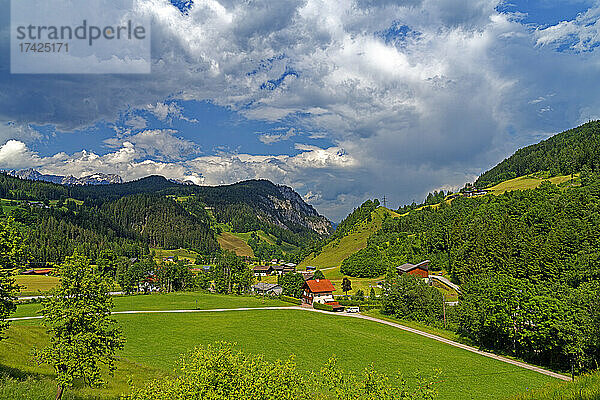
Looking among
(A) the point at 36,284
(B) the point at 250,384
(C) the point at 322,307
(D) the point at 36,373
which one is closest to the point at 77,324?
(D) the point at 36,373

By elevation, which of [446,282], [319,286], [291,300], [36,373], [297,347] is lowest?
[291,300]

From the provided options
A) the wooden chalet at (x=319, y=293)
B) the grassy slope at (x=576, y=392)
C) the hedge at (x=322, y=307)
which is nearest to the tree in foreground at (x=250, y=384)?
the grassy slope at (x=576, y=392)

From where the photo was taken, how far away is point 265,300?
372ft

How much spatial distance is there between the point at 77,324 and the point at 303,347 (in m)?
41.6

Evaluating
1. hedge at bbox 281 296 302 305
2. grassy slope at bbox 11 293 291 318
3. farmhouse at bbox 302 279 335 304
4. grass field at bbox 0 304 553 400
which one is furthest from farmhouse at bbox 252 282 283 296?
grass field at bbox 0 304 553 400

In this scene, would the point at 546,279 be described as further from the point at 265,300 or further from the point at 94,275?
the point at 94,275

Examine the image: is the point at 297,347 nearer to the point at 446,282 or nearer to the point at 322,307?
the point at 322,307

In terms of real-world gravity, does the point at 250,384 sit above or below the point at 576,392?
above

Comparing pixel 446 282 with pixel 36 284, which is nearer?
pixel 446 282

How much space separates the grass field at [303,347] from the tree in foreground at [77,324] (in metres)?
7.65

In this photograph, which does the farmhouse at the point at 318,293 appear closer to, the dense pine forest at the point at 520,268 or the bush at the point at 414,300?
the dense pine forest at the point at 520,268

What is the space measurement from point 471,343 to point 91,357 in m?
62.2

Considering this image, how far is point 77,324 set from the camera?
22.3 metres

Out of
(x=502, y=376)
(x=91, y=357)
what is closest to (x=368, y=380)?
(x=91, y=357)
